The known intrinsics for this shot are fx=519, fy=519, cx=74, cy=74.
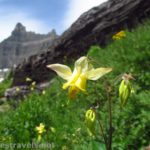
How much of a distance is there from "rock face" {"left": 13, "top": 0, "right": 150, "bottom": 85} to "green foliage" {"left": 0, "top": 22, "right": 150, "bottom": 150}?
288 centimetres

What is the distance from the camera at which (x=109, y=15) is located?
1092 centimetres

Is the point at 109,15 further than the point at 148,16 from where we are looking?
Yes

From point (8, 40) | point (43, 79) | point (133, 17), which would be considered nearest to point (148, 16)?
point (133, 17)

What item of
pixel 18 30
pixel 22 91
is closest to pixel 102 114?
pixel 22 91

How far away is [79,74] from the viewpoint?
2.29 m

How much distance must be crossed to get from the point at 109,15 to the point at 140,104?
6874 mm

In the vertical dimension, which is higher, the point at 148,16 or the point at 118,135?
the point at 148,16

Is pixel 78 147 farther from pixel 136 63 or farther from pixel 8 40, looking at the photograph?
pixel 8 40

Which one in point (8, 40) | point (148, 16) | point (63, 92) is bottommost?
point (63, 92)

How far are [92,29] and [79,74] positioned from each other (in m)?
9.10

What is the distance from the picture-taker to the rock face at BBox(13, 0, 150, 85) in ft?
33.5

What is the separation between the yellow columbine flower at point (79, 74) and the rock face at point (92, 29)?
24.0 ft

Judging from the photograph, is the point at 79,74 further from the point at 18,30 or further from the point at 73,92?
the point at 18,30

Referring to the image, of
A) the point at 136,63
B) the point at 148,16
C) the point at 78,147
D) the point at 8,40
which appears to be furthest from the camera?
the point at 8,40
